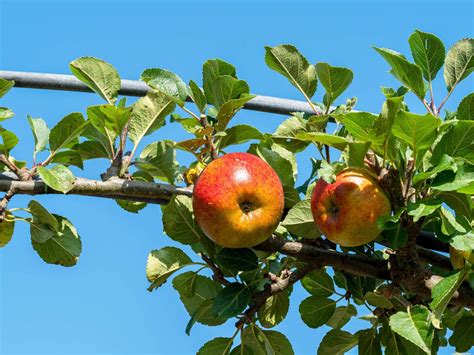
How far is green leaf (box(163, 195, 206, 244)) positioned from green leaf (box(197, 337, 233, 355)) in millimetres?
255

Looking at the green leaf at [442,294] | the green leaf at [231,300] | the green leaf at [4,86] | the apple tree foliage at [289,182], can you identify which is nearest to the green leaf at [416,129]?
the apple tree foliage at [289,182]

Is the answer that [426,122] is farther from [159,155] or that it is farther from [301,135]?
[159,155]

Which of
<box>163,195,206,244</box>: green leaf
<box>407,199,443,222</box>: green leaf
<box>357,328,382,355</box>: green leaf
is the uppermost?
<box>163,195,206,244</box>: green leaf

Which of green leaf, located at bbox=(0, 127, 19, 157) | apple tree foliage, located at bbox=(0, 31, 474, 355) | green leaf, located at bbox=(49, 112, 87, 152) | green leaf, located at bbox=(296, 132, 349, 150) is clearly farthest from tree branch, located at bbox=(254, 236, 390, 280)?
green leaf, located at bbox=(0, 127, 19, 157)

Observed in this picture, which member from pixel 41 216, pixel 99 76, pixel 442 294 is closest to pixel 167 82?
pixel 99 76

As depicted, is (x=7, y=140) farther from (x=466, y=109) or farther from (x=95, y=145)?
(x=466, y=109)

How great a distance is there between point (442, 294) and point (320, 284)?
0.54 m

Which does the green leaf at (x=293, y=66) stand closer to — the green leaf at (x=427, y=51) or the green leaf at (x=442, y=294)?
the green leaf at (x=427, y=51)

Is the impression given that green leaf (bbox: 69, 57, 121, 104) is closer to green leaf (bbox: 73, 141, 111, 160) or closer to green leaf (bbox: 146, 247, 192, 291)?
green leaf (bbox: 73, 141, 111, 160)

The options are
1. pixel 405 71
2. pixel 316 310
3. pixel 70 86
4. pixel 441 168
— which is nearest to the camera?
pixel 441 168

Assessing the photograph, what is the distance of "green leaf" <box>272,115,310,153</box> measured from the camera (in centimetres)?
187

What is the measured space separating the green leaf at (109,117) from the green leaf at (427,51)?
633mm

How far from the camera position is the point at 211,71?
5.95ft

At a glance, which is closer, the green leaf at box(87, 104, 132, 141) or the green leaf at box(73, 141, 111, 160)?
the green leaf at box(87, 104, 132, 141)
